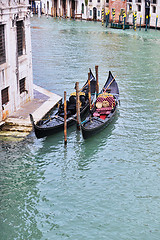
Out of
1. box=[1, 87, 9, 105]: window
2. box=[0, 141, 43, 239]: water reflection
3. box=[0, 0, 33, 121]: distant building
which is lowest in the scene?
box=[0, 141, 43, 239]: water reflection

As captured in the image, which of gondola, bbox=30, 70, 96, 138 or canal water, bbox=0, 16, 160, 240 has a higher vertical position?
gondola, bbox=30, 70, 96, 138

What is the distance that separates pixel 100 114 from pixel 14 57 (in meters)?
5.14

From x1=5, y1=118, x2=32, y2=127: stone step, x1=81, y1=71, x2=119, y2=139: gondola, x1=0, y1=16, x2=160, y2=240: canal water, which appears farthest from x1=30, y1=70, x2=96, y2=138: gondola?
x1=81, y1=71, x2=119, y2=139: gondola

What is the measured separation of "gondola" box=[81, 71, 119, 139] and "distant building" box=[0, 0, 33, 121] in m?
3.80

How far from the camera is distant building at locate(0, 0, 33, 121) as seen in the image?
725 inches

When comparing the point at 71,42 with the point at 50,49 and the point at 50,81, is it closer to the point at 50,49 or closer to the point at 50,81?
the point at 50,49

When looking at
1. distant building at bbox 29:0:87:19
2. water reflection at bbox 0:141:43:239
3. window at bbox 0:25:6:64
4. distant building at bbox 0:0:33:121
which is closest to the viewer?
water reflection at bbox 0:141:43:239

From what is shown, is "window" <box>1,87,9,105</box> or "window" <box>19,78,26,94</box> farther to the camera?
"window" <box>19,78,26,94</box>

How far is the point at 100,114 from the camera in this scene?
2009 cm

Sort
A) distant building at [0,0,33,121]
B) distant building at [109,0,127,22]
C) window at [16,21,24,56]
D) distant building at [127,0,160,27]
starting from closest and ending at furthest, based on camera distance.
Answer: distant building at [0,0,33,121] → window at [16,21,24,56] → distant building at [127,0,160,27] → distant building at [109,0,127,22]

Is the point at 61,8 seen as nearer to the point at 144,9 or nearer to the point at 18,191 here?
Answer: the point at 144,9

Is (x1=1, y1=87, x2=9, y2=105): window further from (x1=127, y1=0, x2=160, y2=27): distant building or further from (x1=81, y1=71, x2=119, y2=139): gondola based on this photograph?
(x1=127, y1=0, x2=160, y2=27): distant building

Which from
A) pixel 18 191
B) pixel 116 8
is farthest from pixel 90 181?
pixel 116 8

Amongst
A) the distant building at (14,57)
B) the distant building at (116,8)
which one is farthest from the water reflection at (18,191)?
the distant building at (116,8)
